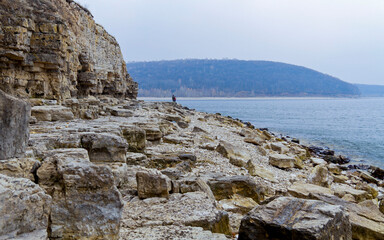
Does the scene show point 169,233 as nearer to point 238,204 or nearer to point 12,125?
point 12,125

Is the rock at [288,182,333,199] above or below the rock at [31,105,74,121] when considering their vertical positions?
below

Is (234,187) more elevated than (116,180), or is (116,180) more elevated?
(116,180)

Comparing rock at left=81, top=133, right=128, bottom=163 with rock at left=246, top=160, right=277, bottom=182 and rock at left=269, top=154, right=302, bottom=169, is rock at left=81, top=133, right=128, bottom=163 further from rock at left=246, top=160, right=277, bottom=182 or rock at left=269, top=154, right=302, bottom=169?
rock at left=269, top=154, right=302, bottom=169

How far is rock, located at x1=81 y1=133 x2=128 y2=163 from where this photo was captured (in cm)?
530

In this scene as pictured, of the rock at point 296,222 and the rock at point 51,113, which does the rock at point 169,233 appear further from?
the rock at point 51,113

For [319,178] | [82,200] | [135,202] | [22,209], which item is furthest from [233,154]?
[22,209]

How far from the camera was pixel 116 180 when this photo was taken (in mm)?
4555

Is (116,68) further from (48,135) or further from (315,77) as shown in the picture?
(315,77)

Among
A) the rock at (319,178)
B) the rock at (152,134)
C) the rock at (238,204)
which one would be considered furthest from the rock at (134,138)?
the rock at (319,178)

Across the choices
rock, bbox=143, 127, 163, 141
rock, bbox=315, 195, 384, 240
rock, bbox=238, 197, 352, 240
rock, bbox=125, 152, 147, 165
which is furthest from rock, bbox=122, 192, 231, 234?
rock, bbox=143, 127, 163, 141

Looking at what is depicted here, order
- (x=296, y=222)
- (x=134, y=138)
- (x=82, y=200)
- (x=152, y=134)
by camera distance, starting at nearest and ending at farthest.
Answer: (x=82, y=200) → (x=296, y=222) → (x=134, y=138) → (x=152, y=134)

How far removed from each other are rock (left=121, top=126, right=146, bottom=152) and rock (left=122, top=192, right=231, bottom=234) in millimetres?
3140

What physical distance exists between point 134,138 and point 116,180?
2929 mm

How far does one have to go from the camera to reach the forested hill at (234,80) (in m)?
156
